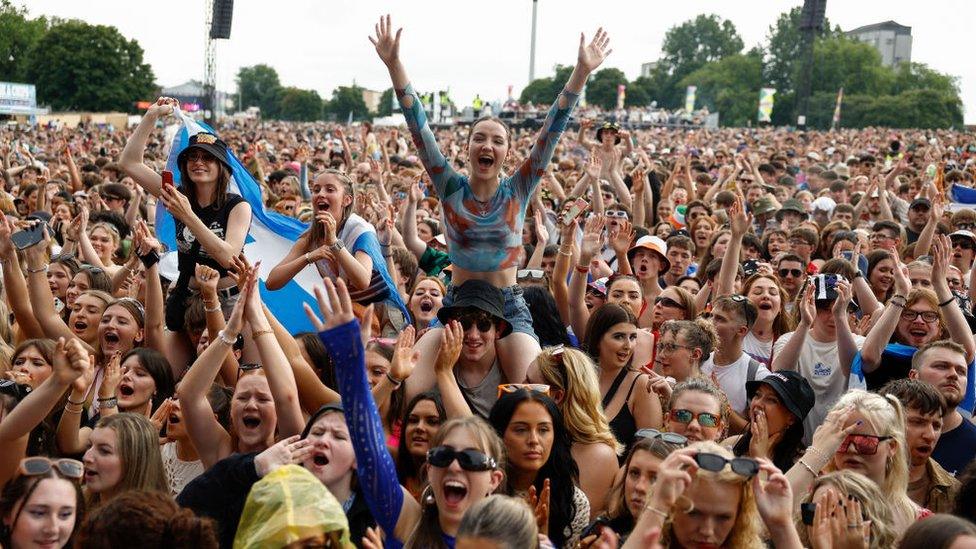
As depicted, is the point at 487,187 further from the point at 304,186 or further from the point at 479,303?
the point at 304,186

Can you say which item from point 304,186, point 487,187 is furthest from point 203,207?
point 304,186

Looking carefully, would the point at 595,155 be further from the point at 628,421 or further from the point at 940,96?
the point at 940,96

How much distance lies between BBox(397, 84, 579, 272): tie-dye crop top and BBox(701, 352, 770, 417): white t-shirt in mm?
1374

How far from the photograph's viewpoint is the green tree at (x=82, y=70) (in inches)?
3034

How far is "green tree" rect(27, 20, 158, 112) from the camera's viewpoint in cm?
7706

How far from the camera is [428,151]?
5.46 meters

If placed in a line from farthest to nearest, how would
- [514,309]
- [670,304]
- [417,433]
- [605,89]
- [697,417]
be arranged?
[605,89], [670,304], [514,309], [697,417], [417,433]

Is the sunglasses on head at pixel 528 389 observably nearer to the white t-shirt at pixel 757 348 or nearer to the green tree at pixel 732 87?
the white t-shirt at pixel 757 348

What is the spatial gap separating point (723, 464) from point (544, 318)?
3086 mm

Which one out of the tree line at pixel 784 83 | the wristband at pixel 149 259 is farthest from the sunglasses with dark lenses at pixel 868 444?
the tree line at pixel 784 83

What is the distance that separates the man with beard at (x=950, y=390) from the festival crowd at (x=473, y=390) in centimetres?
1

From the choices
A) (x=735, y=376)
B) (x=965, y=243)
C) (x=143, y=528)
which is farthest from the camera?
(x=965, y=243)

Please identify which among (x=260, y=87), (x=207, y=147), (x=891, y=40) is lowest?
(x=207, y=147)

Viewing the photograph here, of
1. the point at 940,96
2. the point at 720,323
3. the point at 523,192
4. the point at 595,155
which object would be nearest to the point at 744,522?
the point at 523,192
